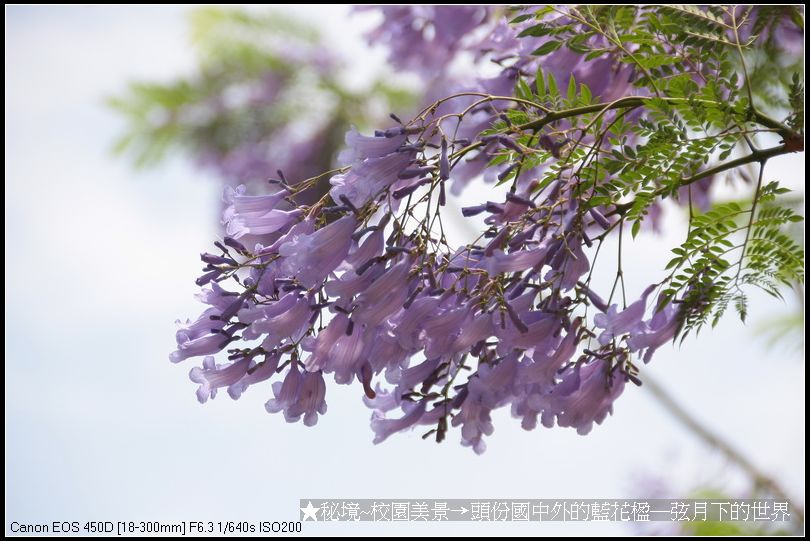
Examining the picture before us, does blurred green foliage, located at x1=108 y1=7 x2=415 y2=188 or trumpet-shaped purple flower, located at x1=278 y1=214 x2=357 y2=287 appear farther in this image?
blurred green foliage, located at x1=108 y1=7 x2=415 y2=188

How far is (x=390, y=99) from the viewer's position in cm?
388

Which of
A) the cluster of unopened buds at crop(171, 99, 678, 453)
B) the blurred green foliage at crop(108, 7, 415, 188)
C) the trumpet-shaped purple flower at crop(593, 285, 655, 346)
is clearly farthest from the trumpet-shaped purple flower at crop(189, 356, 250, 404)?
the blurred green foliage at crop(108, 7, 415, 188)

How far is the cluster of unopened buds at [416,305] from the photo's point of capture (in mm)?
753

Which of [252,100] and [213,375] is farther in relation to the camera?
[252,100]

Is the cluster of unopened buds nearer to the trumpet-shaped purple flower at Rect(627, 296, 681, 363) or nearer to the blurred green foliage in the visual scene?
the trumpet-shaped purple flower at Rect(627, 296, 681, 363)

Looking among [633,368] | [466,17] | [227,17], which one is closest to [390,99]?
[227,17]

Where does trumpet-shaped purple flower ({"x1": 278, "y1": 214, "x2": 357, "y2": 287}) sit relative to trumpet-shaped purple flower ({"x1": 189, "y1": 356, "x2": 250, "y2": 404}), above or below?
above

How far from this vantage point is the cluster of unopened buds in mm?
753

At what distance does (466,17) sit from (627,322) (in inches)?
40.2

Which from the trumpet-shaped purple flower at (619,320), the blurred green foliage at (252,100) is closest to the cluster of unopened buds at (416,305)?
the trumpet-shaped purple flower at (619,320)

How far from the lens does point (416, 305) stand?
0.76 metres

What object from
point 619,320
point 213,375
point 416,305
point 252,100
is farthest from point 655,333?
point 252,100

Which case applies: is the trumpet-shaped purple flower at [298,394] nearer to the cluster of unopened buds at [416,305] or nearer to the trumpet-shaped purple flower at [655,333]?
the cluster of unopened buds at [416,305]

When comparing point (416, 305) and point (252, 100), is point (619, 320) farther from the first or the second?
point (252, 100)
